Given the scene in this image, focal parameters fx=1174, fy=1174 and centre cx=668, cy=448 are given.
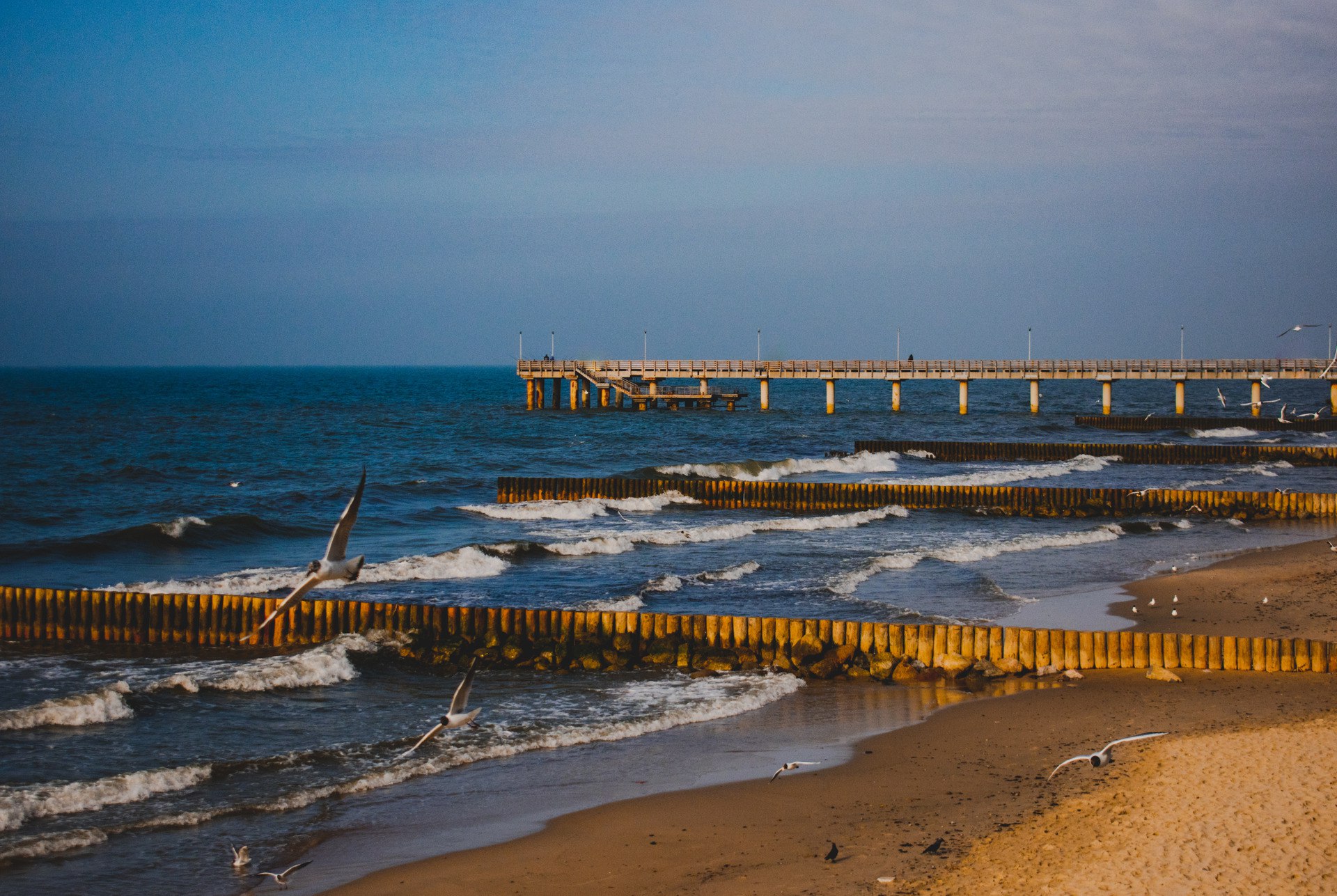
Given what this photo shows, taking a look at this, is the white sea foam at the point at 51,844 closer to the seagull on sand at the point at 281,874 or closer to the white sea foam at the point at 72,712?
the seagull on sand at the point at 281,874

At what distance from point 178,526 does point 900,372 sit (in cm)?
5461

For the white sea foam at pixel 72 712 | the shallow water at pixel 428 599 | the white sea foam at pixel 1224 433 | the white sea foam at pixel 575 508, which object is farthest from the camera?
the white sea foam at pixel 1224 433

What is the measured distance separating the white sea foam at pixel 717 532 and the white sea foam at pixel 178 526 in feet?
31.8

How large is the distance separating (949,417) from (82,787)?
79.5 meters

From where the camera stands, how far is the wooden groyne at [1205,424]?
65.4 meters

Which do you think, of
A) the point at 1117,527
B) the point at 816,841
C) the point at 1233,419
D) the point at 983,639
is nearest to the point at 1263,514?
the point at 1117,527

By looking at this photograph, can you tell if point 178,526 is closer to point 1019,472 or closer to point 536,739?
point 536,739

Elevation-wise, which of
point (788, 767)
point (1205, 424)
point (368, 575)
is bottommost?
point (368, 575)

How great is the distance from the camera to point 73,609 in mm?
17656

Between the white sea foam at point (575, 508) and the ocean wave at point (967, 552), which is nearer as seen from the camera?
the ocean wave at point (967, 552)

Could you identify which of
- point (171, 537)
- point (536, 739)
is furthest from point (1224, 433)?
point (536, 739)

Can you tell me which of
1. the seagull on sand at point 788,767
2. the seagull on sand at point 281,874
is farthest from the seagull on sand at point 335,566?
the seagull on sand at point 788,767

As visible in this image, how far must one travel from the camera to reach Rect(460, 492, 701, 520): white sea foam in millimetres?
33500

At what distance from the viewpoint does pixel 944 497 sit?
114 feet
